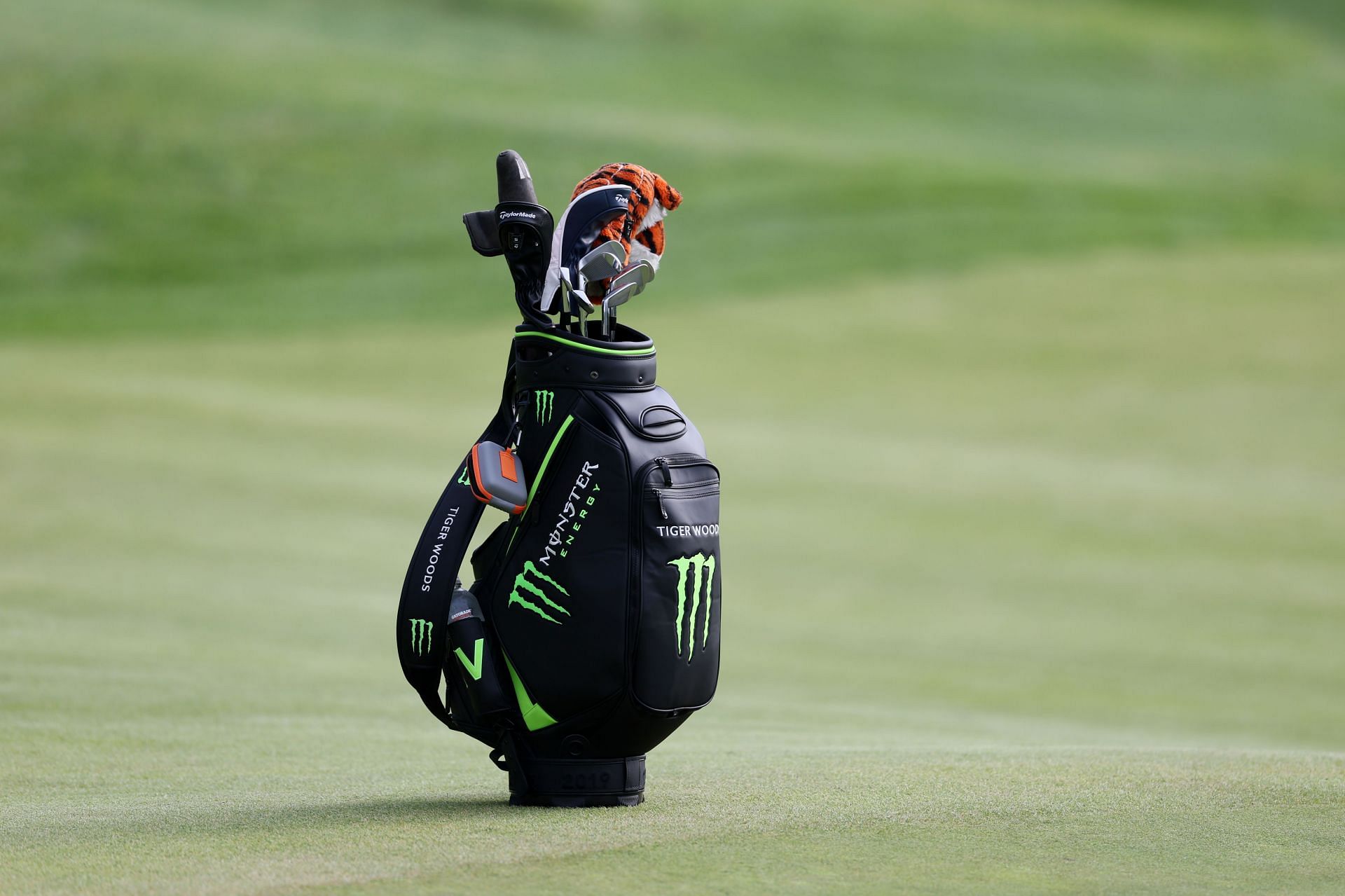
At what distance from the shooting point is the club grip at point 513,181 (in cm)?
495

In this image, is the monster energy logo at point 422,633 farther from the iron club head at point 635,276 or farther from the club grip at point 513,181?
the club grip at point 513,181

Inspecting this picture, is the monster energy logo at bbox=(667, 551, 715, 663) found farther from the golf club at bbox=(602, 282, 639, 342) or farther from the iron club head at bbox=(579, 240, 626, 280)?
the iron club head at bbox=(579, 240, 626, 280)

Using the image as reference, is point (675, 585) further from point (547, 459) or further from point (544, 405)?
point (544, 405)

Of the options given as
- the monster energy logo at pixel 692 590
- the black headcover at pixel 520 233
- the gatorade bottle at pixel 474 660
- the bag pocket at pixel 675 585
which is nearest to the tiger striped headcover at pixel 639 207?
the black headcover at pixel 520 233

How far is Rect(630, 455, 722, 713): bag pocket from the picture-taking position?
4.66m

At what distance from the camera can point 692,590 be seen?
475 centimetres

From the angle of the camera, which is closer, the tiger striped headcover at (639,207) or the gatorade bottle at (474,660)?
the gatorade bottle at (474,660)

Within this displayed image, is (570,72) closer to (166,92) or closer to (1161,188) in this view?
(166,92)

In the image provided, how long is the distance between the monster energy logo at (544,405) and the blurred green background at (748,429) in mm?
1040

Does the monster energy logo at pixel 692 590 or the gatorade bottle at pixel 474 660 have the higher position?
the monster energy logo at pixel 692 590

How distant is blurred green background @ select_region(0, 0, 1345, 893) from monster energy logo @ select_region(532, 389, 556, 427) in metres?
1.04

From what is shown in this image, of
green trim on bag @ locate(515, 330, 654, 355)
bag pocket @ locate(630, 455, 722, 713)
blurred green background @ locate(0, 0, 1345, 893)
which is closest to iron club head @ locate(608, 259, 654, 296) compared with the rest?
green trim on bag @ locate(515, 330, 654, 355)

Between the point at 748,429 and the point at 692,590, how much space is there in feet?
41.9

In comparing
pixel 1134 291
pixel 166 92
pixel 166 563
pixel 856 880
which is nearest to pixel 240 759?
pixel 856 880
